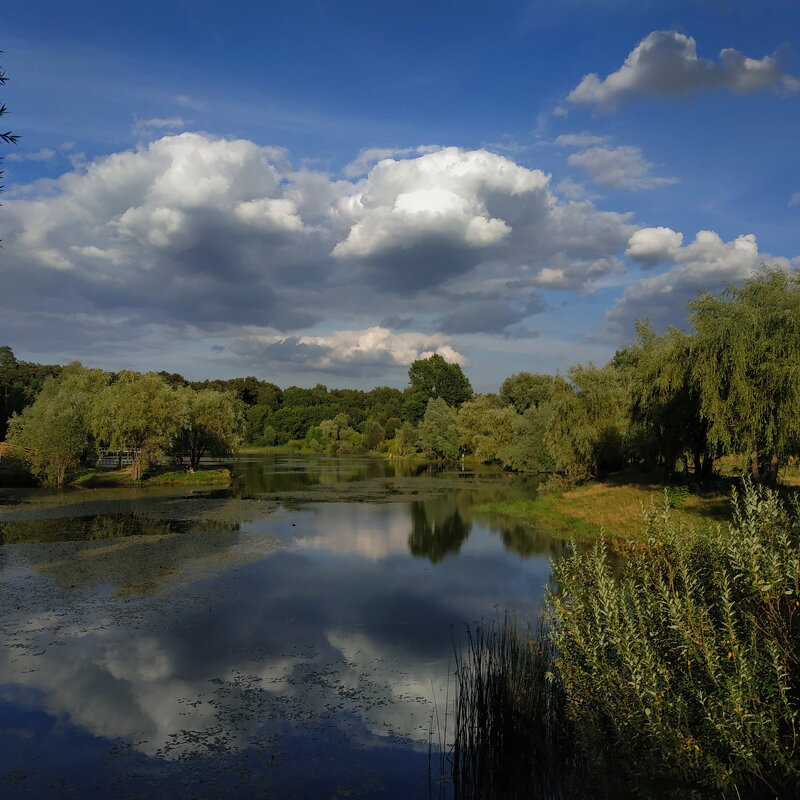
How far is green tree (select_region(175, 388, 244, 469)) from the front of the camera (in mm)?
52875

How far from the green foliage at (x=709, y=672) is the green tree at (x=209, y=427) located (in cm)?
4825

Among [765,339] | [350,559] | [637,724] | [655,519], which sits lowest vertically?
[350,559]

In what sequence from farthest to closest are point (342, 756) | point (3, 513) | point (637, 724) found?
point (3, 513) < point (342, 756) < point (637, 724)

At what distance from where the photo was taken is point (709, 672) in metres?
5.88

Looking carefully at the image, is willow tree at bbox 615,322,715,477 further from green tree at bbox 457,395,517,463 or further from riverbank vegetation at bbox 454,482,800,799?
green tree at bbox 457,395,517,463

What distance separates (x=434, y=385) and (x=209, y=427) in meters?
60.8

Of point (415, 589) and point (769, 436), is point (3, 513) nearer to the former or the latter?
point (415, 589)

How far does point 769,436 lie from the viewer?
830 inches

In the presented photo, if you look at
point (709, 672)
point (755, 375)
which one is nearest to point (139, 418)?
point (755, 375)

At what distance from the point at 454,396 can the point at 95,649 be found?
323 feet

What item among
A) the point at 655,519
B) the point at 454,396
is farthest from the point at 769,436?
the point at 454,396

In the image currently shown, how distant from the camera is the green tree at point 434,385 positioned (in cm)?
10738

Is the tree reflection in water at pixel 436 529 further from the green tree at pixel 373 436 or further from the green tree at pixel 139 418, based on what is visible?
the green tree at pixel 373 436

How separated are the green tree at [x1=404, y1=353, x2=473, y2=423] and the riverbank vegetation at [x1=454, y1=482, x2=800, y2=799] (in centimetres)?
9824
